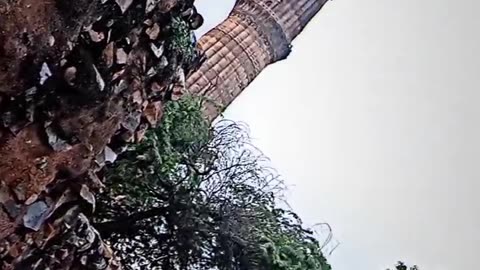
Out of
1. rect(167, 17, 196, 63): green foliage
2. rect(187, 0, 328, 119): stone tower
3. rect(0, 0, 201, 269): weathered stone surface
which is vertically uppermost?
rect(187, 0, 328, 119): stone tower

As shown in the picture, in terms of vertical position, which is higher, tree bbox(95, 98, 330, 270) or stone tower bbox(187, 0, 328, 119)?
stone tower bbox(187, 0, 328, 119)

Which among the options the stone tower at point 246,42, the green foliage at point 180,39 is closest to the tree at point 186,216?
the green foliage at point 180,39

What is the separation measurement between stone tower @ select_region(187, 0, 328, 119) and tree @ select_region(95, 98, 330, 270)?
630 cm

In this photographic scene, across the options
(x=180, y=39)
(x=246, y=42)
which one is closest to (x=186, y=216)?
(x=180, y=39)

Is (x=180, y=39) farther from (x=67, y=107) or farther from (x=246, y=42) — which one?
(x=246, y=42)

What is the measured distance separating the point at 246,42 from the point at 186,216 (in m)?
8.50

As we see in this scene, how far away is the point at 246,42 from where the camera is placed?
46.6ft

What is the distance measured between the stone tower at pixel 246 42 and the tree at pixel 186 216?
248 inches

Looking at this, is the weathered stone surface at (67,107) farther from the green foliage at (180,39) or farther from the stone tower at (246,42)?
the stone tower at (246,42)

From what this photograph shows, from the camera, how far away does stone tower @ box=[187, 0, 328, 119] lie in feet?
44.0

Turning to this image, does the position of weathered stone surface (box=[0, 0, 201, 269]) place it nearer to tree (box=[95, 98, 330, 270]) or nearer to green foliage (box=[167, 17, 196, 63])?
green foliage (box=[167, 17, 196, 63])

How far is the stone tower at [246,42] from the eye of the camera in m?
13.4

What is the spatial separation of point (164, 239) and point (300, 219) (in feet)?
4.21

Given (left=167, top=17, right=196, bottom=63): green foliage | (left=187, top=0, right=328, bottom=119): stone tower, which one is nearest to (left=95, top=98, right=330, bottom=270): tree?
(left=167, top=17, right=196, bottom=63): green foliage
